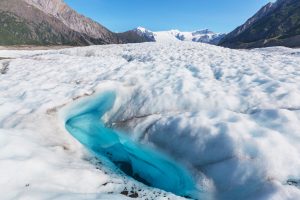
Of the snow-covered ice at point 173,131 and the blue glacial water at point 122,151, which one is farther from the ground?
the snow-covered ice at point 173,131

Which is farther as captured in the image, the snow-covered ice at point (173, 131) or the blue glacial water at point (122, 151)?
the blue glacial water at point (122, 151)

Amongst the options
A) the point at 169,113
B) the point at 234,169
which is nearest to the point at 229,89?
the point at 169,113

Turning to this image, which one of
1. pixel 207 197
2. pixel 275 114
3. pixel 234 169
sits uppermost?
pixel 275 114

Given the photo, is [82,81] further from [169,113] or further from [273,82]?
[273,82]

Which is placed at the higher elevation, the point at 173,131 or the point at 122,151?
the point at 173,131

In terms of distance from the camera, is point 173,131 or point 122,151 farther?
point 122,151

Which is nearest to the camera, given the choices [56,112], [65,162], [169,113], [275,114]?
[65,162]
